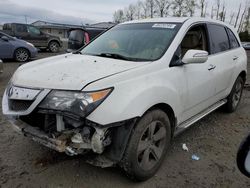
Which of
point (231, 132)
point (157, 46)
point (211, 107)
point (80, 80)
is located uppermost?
point (157, 46)

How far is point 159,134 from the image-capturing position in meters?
3.01

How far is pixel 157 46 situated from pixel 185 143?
5.01 feet

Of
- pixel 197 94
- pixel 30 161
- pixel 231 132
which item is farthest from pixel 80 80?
pixel 231 132

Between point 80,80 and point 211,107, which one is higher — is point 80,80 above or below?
above

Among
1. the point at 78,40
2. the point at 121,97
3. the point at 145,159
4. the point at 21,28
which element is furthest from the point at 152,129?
the point at 21,28

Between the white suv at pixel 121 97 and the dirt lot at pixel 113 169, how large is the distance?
12.0 inches

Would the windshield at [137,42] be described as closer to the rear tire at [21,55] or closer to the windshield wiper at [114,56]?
the windshield wiper at [114,56]

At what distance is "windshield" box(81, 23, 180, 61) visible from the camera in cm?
327

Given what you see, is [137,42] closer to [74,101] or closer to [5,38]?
[74,101]

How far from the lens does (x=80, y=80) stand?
2.51m

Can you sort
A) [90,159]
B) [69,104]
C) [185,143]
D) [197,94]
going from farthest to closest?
[185,143] < [197,94] < [90,159] < [69,104]

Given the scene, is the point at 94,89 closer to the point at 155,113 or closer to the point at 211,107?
the point at 155,113

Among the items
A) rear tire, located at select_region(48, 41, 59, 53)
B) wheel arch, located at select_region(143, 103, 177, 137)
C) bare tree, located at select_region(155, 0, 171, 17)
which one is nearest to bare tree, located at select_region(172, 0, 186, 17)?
bare tree, located at select_region(155, 0, 171, 17)

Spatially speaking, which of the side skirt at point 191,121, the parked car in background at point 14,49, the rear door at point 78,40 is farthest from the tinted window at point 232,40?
the parked car in background at point 14,49
